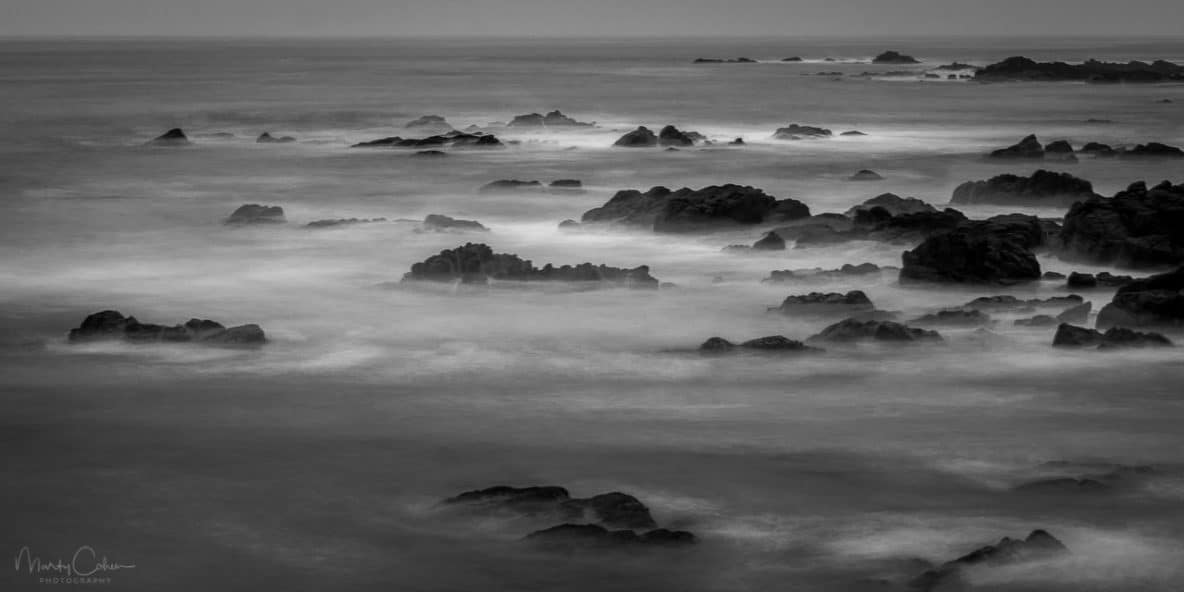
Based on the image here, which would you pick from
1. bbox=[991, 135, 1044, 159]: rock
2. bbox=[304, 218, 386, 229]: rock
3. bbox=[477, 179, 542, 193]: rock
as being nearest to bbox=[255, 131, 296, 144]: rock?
bbox=[477, 179, 542, 193]: rock

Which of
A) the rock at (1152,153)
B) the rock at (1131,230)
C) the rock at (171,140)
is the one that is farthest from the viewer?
the rock at (171,140)

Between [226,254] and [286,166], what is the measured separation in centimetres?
1189

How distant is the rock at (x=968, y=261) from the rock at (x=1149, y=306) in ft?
5.95

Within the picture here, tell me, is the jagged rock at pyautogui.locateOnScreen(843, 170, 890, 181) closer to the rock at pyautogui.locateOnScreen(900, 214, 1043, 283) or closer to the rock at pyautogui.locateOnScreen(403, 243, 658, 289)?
the rock at pyautogui.locateOnScreen(900, 214, 1043, 283)

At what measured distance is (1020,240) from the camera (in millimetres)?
14227

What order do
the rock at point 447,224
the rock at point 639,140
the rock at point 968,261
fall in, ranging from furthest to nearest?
1. the rock at point 639,140
2. the rock at point 447,224
3. the rock at point 968,261

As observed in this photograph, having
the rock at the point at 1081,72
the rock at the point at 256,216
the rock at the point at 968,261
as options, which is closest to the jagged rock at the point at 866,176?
the rock at the point at 256,216

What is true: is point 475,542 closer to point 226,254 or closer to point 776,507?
point 776,507

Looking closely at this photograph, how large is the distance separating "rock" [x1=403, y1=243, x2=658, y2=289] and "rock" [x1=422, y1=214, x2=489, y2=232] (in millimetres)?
3868

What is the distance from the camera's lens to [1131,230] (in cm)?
1422

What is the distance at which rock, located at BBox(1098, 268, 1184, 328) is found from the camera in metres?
11.0

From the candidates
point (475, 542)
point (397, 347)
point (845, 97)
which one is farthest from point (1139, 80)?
point (475, 542)

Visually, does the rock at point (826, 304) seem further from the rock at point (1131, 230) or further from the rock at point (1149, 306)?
the rock at point (1131, 230)

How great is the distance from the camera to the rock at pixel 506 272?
44.5 ft
